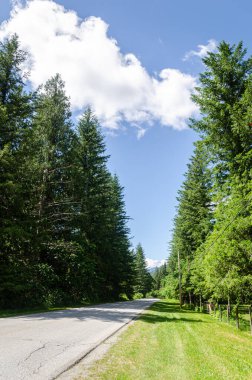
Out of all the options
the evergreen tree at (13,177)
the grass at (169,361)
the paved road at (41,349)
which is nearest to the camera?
the paved road at (41,349)

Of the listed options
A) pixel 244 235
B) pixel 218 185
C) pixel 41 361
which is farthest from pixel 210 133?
pixel 41 361

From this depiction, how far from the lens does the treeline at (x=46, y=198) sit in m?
16.8

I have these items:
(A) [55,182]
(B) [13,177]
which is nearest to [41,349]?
(B) [13,177]

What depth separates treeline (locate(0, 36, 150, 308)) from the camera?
16828mm

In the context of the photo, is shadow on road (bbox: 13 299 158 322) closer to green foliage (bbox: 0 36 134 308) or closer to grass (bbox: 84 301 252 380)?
green foliage (bbox: 0 36 134 308)

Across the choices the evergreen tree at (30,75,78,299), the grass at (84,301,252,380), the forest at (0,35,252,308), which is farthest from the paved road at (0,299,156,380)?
the evergreen tree at (30,75,78,299)

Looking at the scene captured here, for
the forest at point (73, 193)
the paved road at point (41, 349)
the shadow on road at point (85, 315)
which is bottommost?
the shadow on road at point (85, 315)

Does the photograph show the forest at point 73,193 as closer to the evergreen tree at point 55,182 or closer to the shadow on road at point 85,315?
the evergreen tree at point 55,182

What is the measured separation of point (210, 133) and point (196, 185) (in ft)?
41.0

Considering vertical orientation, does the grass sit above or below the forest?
below

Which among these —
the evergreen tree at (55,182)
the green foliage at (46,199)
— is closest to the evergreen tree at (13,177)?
the green foliage at (46,199)

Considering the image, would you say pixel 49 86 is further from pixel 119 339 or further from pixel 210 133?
pixel 119 339

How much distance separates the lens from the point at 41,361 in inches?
217

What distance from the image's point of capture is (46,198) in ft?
80.6
